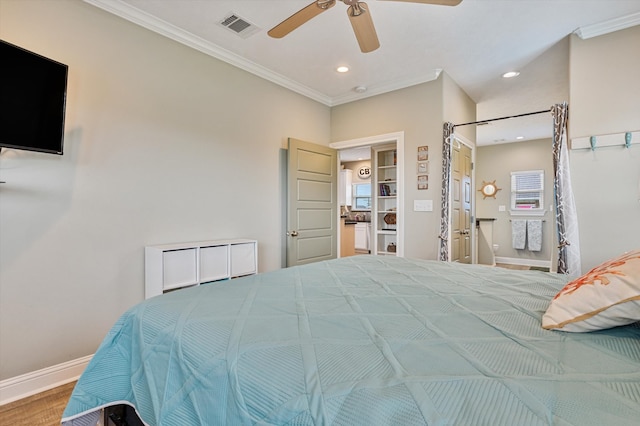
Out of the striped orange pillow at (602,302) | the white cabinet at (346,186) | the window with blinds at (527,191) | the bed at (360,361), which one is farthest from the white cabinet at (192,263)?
the window with blinds at (527,191)

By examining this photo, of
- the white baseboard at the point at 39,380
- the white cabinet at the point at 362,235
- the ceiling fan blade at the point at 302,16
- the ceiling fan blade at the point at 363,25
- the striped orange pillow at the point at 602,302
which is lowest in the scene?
the white baseboard at the point at 39,380

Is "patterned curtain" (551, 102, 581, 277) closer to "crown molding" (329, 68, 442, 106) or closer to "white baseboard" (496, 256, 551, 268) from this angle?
"crown molding" (329, 68, 442, 106)

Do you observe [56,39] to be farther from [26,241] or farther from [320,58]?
[320,58]

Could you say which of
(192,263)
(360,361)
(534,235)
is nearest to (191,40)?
(192,263)

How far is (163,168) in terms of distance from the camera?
2.70 m

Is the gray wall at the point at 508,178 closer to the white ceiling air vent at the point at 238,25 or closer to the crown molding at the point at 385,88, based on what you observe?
the crown molding at the point at 385,88

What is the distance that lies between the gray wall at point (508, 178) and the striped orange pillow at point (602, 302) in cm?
690

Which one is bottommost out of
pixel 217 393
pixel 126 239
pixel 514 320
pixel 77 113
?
pixel 217 393

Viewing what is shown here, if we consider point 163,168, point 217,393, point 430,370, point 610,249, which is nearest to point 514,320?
point 430,370

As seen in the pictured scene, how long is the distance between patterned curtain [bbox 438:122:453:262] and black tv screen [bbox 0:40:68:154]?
11.3ft

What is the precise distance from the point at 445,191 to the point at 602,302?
8.89ft

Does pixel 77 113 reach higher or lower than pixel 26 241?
higher

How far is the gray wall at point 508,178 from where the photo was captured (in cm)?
664

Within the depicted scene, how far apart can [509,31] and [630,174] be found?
163 cm
